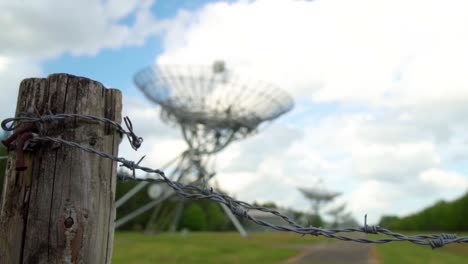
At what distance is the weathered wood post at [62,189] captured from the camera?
5.12 ft

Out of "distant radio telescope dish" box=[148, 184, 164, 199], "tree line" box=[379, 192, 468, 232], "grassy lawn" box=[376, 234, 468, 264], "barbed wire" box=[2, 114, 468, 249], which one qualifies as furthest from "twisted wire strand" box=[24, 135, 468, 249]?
"tree line" box=[379, 192, 468, 232]

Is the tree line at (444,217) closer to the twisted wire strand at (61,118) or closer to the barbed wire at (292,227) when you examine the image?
the barbed wire at (292,227)

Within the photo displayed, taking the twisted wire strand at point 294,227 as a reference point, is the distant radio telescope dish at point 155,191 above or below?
above

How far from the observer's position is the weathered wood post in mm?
1561

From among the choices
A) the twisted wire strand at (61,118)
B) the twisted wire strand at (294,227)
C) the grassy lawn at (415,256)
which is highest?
the twisted wire strand at (61,118)

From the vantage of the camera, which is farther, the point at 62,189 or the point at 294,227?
the point at 294,227

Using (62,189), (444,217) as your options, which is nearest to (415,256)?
(62,189)

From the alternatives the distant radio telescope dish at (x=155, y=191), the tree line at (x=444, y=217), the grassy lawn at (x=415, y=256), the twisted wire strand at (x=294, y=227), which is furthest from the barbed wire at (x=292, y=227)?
the tree line at (x=444, y=217)

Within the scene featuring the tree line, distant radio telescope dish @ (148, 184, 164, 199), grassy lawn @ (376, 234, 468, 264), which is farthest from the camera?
the tree line

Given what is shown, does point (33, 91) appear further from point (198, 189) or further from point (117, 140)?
point (198, 189)

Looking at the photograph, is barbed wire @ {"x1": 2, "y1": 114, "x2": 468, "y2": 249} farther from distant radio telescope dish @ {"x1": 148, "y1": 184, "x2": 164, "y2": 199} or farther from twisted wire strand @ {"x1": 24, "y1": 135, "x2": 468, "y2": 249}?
distant radio telescope dish @ {"x1": 148, "y1": 184, "x2": 164, "y2": 199}

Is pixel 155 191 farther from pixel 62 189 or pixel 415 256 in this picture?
pixel 62 189

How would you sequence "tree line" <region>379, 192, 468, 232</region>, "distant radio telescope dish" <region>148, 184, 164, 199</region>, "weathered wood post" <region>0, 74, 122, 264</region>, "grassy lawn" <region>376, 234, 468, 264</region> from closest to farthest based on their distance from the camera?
"weathered wood post" <region>0, 74, 122, 264</region>
"grassy lawn" <region>376, 234, 468, 264</region>
"distant radio telescope dish" <region>148, 184, 164, 199</region>
"tree line" <region>379, 192, 468, 232</region>

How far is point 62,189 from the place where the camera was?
5.18ft
